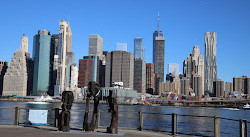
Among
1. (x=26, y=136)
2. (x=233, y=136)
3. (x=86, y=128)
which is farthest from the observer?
(x=233, y=136)

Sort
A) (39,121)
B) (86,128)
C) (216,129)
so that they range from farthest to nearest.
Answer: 1. (39,121)
2. (86,128)
3. (216,129)

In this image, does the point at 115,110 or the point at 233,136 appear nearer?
the point at 115,110

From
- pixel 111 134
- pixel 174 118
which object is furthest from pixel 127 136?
pixel 174 118

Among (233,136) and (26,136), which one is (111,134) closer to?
(26,136)

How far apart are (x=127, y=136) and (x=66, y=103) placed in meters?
5.35

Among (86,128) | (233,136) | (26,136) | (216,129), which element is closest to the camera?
(26,136)

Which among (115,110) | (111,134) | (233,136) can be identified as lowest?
(233,136)

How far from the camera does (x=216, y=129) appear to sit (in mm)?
18188

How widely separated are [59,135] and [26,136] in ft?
6.35

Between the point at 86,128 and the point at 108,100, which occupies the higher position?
the point at 108,100

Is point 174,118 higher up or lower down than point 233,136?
higher up

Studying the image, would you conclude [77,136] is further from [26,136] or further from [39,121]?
[39,121]

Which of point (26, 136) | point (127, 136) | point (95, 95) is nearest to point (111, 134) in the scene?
point (127, 136)

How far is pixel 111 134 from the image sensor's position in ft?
62.7
